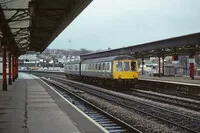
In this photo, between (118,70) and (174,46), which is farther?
(174,46)

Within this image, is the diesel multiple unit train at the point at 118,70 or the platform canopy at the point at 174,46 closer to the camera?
the diesel multiple unit train at the point at 118,70

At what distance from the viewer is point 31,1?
1420cm

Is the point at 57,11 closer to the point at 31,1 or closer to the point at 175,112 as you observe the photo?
the point at 31,1

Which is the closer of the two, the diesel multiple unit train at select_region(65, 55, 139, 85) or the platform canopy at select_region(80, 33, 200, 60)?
the diesel multiple unit train at select_region(65, 55, 139, 85)

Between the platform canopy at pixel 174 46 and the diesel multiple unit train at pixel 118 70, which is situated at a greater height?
the platform canopy at pixel 174 46

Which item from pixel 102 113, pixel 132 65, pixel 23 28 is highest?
pixel 23 28

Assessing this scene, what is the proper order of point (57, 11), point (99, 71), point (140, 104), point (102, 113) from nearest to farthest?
1. point (102, 113)
2. point (57, 11)
3. point (140, 104)
4. point (99, 71)

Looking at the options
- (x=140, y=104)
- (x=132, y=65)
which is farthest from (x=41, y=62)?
(x=140, y=104)

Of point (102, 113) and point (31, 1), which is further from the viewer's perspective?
point (102, 113)

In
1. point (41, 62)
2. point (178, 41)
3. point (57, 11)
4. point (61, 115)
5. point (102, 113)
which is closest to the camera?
point (61, 115)

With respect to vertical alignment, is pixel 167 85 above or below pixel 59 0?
below

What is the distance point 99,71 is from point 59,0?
21726 mm

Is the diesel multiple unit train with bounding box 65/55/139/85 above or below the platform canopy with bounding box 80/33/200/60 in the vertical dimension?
below

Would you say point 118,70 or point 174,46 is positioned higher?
point 174,46
